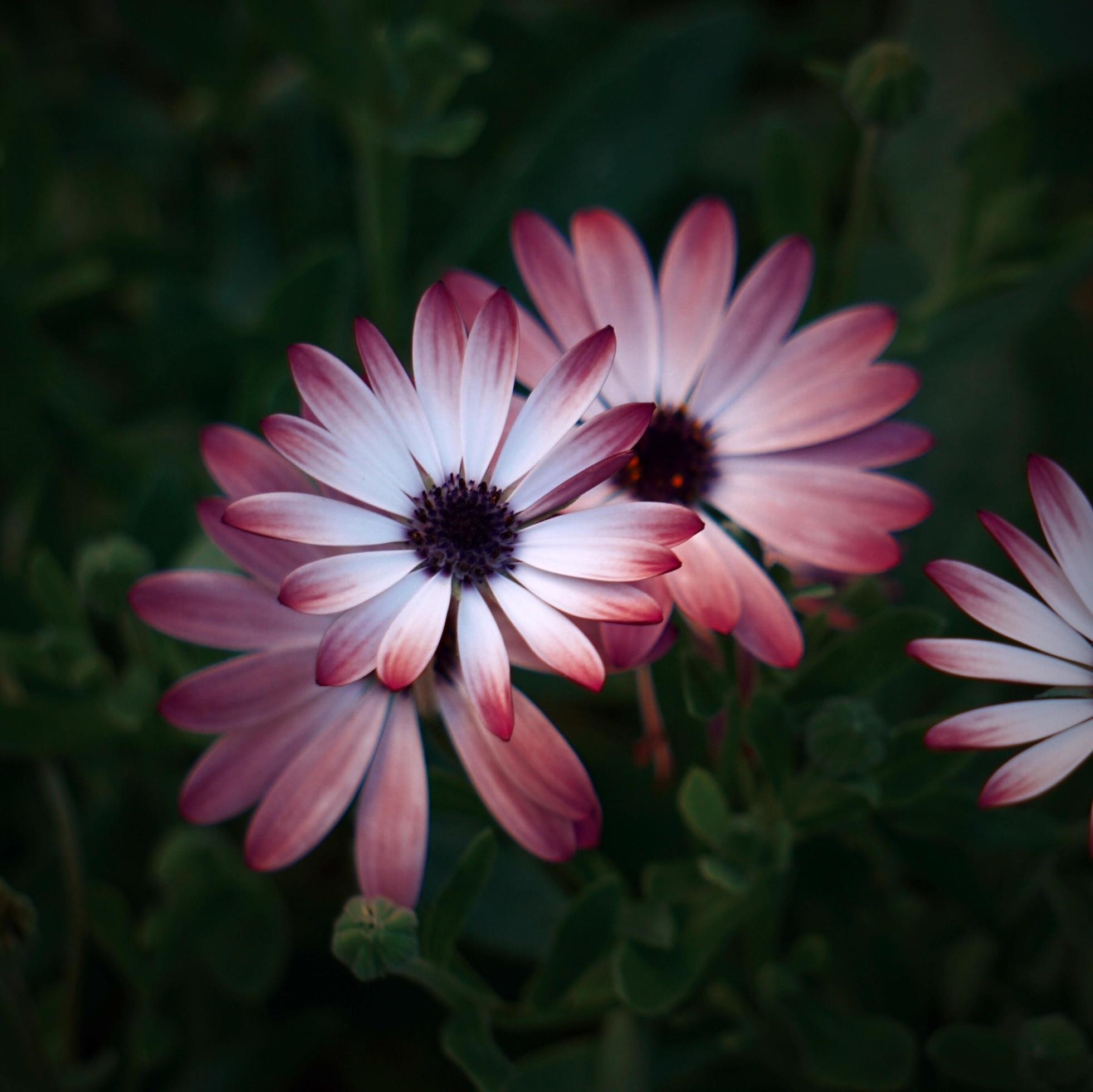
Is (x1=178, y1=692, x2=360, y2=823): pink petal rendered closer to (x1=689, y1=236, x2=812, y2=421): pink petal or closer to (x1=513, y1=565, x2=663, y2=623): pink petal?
(x1=513, y1=565, x2=663, y2=623): pink petal

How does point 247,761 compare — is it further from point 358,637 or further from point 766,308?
point 766,308

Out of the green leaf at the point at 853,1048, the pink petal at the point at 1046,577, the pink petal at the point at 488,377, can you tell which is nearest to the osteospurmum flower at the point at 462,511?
the pink petal at the point at 488,377

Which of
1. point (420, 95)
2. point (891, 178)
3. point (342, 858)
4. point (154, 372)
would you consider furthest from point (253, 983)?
point (891, 178)

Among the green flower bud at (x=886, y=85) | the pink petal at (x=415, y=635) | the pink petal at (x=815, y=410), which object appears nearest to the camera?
the pink petal at (x=415, y=635)

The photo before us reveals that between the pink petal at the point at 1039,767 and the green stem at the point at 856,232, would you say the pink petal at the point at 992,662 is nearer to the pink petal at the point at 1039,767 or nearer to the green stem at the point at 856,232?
the pink petal at the point at 1039,767

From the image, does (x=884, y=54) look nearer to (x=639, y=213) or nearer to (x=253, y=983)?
(x=639, y=213)

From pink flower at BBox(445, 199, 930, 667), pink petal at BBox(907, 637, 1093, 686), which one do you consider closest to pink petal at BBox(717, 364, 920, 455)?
pink flower at BBox(445, 199, 930, 667)
